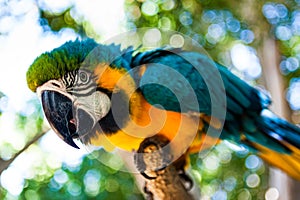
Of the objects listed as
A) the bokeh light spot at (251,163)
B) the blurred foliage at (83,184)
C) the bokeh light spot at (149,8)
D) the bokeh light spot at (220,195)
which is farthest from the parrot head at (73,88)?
the bokeh light spot at (220,195)

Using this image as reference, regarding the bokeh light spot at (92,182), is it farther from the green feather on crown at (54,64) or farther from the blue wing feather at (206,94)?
the green feather on crown at (54,64)

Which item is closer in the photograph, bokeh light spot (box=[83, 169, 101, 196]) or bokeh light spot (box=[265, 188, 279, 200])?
bokeh light spot (box=[265, 188, 279, 200])

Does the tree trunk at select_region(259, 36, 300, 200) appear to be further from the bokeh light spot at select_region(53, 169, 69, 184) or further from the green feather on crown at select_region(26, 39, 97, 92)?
the bokeh light spot at select_region(53, 169, 69, 184)

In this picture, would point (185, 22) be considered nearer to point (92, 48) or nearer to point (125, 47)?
point (125, 47)

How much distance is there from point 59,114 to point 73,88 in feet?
0.29

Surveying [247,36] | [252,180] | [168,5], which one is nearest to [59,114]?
[168,5]

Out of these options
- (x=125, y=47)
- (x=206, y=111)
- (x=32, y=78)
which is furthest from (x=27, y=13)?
(x=206, y=111)

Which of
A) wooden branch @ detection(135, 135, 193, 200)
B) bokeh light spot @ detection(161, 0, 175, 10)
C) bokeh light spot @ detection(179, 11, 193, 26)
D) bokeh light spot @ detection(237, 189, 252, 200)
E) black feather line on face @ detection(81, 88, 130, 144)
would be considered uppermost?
black feather line on face @ detection(81, 88, 130, 144)

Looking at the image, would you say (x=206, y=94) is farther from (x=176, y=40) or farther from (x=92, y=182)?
(x=92, y=182)

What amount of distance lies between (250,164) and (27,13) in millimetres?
1771

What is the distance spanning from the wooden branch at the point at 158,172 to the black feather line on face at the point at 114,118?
10cm

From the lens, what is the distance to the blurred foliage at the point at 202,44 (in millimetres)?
2354

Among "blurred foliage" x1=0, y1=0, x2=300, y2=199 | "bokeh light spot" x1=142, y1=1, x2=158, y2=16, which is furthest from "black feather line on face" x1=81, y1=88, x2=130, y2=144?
"bokeh light spot" x1=142, y1=1, x2=158, y2=16

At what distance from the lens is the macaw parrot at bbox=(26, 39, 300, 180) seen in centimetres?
135
